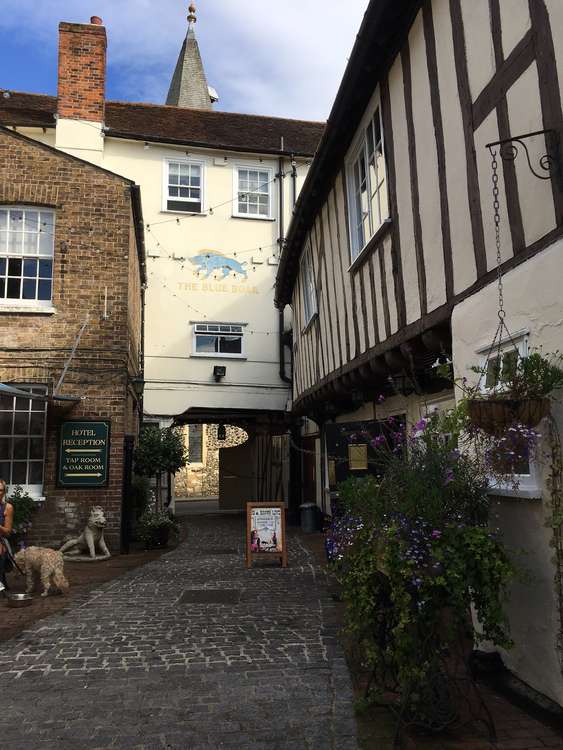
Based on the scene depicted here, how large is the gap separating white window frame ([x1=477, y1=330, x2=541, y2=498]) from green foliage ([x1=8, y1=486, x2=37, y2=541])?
7.09 m

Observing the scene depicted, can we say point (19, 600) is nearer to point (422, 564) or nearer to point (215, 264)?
point (422, 564)

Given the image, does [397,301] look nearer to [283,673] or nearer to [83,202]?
[283,673]

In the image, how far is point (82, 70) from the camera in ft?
45.0

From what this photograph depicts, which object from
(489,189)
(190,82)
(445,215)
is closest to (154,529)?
(445,215)

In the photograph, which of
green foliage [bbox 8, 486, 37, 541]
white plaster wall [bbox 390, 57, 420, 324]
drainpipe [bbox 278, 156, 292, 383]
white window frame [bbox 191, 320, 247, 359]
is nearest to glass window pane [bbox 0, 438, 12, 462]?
green foliage [bbox 8, 486, 37, 541]

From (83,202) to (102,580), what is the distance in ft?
19.4

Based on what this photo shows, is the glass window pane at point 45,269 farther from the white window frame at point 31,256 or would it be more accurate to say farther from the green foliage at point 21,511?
the green foliage at point 21,511

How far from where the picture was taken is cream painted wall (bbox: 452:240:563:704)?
335cm

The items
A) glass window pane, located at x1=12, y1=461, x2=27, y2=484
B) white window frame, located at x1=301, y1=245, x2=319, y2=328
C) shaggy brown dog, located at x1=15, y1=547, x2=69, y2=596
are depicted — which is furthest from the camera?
white window frame, located at x1=301, y1=245, x2=319, y2=328

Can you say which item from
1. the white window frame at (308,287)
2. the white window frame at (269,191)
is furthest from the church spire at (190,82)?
the white window frame at (308,287)

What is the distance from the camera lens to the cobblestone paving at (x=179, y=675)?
3.27m

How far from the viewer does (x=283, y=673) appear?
4.15 metres

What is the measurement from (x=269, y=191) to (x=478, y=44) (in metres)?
11.7

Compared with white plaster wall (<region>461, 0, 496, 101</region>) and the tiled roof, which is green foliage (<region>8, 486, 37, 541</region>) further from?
the tiled roof
